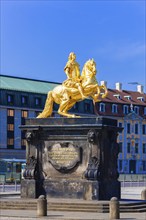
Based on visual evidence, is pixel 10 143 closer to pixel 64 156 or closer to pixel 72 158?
pixel 64 156

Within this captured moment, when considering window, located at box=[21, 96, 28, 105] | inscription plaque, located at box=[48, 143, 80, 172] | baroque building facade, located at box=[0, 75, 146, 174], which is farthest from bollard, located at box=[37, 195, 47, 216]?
window, located at box=[21, 96, 28, 105]

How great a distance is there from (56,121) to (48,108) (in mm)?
1520

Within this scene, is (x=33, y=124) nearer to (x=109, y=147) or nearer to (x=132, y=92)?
(x=109, y=147)

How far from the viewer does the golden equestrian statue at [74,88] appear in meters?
37.3

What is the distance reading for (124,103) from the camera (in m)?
122

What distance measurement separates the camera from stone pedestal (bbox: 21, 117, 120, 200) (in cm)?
3559

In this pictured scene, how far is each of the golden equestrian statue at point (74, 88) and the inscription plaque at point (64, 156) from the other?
191 cm

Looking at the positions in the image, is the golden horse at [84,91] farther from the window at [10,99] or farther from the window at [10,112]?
the window at [10,112]

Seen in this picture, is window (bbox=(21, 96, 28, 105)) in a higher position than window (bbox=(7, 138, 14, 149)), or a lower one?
higher

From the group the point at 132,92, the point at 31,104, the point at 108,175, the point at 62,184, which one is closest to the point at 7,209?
the point at 62,184

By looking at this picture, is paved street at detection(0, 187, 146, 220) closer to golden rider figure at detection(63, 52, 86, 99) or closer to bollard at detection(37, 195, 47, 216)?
bollard at detection(37, 195, 47, 216)

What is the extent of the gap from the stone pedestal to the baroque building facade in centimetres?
5476

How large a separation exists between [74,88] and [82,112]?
77.9 metres

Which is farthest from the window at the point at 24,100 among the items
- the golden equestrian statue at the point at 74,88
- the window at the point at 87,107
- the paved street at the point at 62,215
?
the paved street at the point at 62,215
